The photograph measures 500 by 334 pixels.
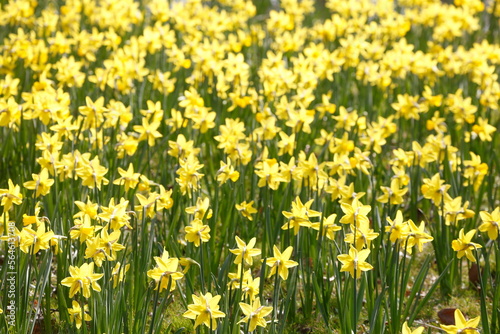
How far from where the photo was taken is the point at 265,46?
623 centimetres

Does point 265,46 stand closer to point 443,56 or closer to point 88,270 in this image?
point 443,56

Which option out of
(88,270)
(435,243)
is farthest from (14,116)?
(435,243)

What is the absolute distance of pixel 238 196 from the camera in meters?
2.99

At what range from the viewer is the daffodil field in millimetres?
2148

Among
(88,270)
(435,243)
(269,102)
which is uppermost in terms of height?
(269,102)

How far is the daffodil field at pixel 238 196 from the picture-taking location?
84.6 inches

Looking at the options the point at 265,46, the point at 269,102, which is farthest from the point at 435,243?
the point at 265,46

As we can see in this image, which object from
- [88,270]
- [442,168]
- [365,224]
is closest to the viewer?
[88,270]

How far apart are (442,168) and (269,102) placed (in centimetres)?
129

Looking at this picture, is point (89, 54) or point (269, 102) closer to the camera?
point (269, 102)

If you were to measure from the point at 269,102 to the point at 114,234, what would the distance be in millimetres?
2289

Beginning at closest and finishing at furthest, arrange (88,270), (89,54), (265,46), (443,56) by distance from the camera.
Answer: (88,270), (89,54), (443,56), (265,46)

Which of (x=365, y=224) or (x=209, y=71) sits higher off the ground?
(x=209, y=71)

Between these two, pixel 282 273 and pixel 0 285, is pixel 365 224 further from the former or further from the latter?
pixel 0 285
